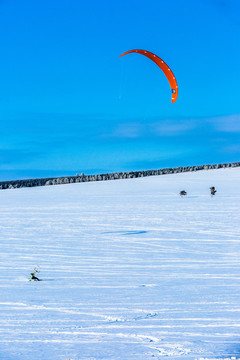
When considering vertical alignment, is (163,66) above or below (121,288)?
above

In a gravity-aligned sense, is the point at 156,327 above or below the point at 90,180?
below

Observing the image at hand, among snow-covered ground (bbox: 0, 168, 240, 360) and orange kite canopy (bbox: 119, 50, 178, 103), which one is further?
orange kite canopy (bbox: 119, 50, 178, 103)

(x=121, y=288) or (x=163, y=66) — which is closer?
(x=121, y=288)

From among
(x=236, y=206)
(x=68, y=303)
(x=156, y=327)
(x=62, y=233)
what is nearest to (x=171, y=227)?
(x=62, y=233)

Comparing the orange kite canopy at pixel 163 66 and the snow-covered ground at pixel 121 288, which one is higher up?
the orange kite canopy at pixel 163 66

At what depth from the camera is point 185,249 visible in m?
10.5

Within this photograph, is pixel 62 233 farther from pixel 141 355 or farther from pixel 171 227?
pixel 141 355

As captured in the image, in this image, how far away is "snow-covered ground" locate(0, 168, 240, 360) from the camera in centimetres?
456

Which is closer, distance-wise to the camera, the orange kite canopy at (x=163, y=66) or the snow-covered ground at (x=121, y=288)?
the snow-covered ground at (x=121, y=288)

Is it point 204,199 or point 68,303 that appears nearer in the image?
point 68,303

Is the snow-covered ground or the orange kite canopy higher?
the orange kite canopy

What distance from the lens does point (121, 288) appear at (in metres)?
6.91

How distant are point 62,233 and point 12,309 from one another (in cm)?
723

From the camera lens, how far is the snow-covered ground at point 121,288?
15.0ft
